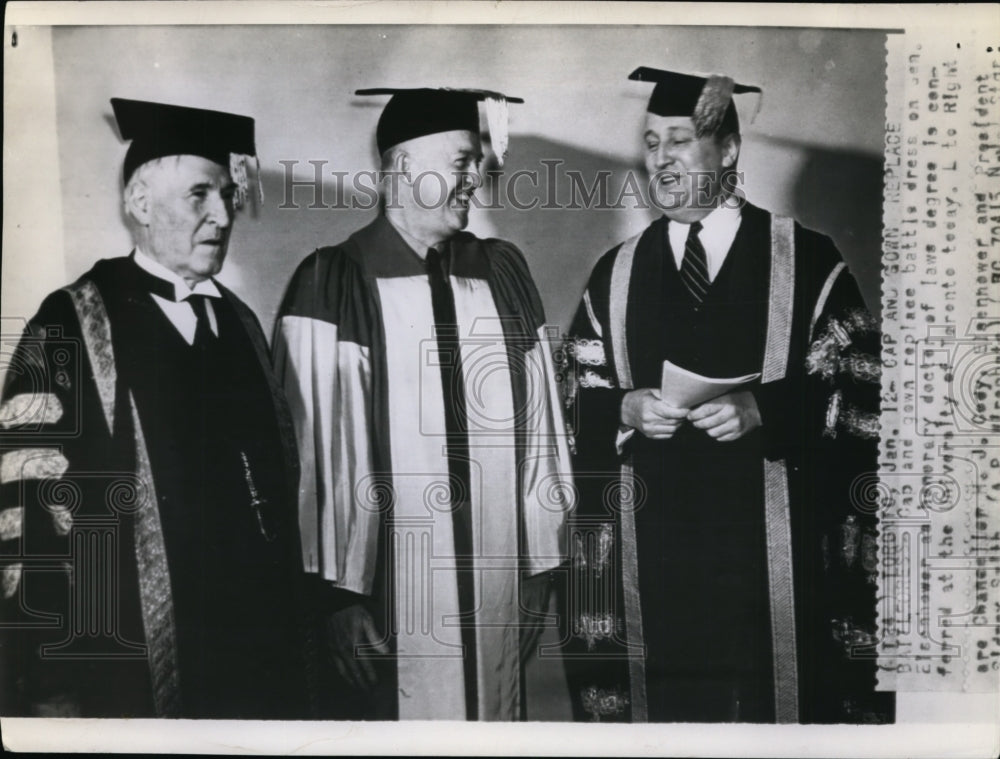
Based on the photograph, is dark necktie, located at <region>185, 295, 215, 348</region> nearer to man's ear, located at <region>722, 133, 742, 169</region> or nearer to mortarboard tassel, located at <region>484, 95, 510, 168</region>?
mortarboard tassel, located at <region>484, 95, 510, 168</region>

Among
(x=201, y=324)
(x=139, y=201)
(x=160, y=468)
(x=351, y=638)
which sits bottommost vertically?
(x=351, y=638)

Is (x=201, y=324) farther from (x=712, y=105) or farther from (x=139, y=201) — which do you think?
(x=712, y=105)

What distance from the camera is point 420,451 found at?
2021mm

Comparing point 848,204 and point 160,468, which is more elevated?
point 848,204

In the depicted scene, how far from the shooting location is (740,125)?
204 centimetres

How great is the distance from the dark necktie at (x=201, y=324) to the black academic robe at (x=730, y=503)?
0.83m

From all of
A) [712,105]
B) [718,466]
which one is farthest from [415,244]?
[718,466]

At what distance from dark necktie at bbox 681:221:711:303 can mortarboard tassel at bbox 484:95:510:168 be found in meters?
0.48

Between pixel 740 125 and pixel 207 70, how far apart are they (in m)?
1.24

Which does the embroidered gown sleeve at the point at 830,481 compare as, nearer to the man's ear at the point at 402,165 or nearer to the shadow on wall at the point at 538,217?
the shadow on wall at the point at 538,217

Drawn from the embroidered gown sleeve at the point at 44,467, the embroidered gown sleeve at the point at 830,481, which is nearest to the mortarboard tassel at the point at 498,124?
the embroidered gown sleeve at the point at 830,481

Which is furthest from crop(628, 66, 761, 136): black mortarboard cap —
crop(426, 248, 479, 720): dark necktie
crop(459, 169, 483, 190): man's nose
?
crop(426, 248, 479, 720): dark necktie

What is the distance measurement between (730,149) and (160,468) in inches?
59.2

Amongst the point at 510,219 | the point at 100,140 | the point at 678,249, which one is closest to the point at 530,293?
the point at 510,219
